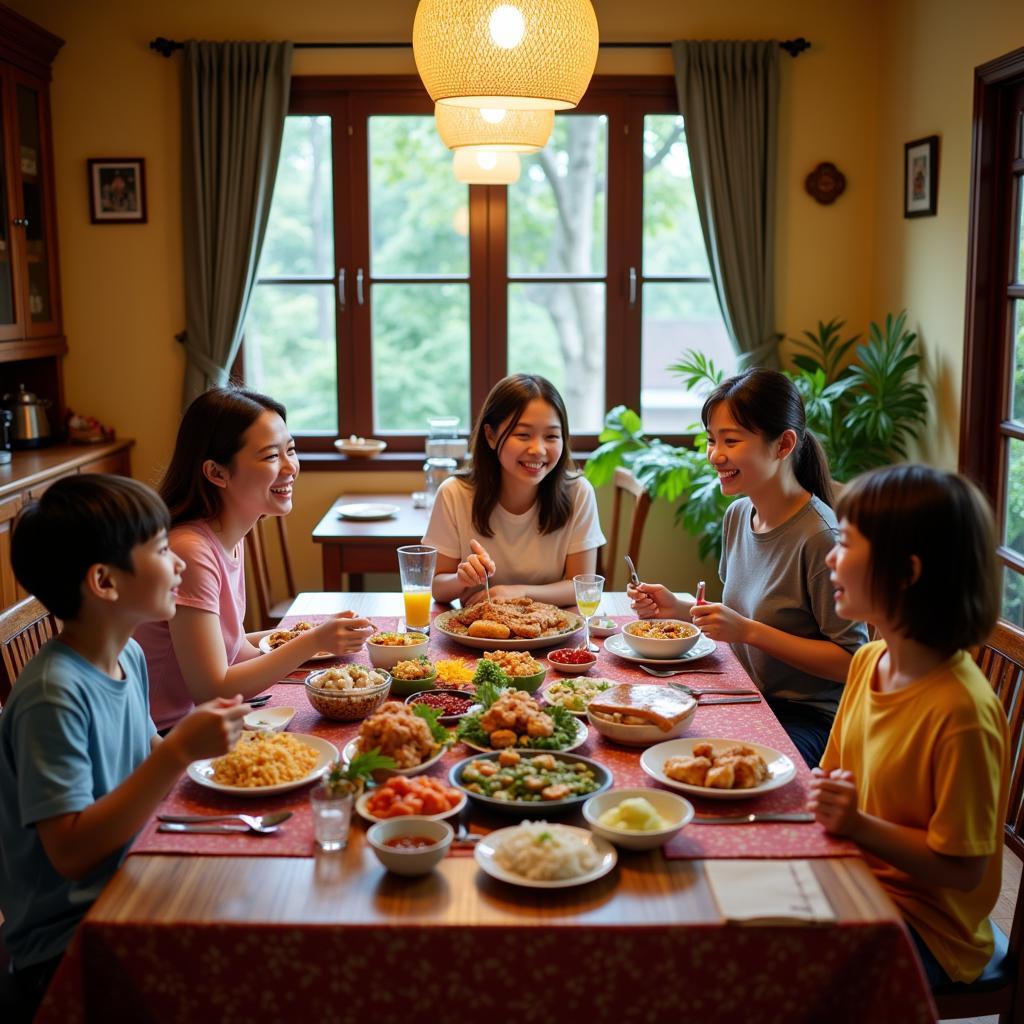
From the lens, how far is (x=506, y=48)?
7.04ft

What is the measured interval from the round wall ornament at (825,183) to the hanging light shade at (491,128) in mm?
2271

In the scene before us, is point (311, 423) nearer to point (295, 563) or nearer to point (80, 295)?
point (295, 563)

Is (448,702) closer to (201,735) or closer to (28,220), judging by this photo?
(201,735)

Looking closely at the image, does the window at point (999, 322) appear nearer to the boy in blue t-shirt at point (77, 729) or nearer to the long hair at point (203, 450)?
the long hair at point (203, 450)

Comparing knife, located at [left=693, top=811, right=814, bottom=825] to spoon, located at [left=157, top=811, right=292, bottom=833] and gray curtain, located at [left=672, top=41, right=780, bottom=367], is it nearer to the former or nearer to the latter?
spoon, located at [left=157, top=811, right=292, bottom=833]

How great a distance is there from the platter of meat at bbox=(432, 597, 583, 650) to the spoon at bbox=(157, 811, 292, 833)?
0.82 m

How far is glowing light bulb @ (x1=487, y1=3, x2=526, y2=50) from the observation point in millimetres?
2127

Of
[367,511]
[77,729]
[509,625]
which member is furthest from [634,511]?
[77,729]

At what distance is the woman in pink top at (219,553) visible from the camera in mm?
2051

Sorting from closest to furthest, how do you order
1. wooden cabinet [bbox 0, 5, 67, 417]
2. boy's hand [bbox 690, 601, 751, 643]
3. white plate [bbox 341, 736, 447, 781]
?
1. white plate [bbox 341, 736, 447, 781]
2. boy's hand [bbox 690, 601, 751, 643]
3. wooden cabinet [bbox 0, 5, 67, 417]

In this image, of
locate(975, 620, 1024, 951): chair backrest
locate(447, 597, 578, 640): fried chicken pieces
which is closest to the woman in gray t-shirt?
locate(447, 597, 578, 640): fried chicken pieces

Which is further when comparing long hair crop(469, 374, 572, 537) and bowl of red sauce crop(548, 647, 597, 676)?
long hair crop(469, 374, 572, 537)

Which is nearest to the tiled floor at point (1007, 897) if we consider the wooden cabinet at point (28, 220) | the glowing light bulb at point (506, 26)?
the glowing light bulb at point (506, 26)

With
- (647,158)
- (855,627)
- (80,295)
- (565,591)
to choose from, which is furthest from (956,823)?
(80,295)
